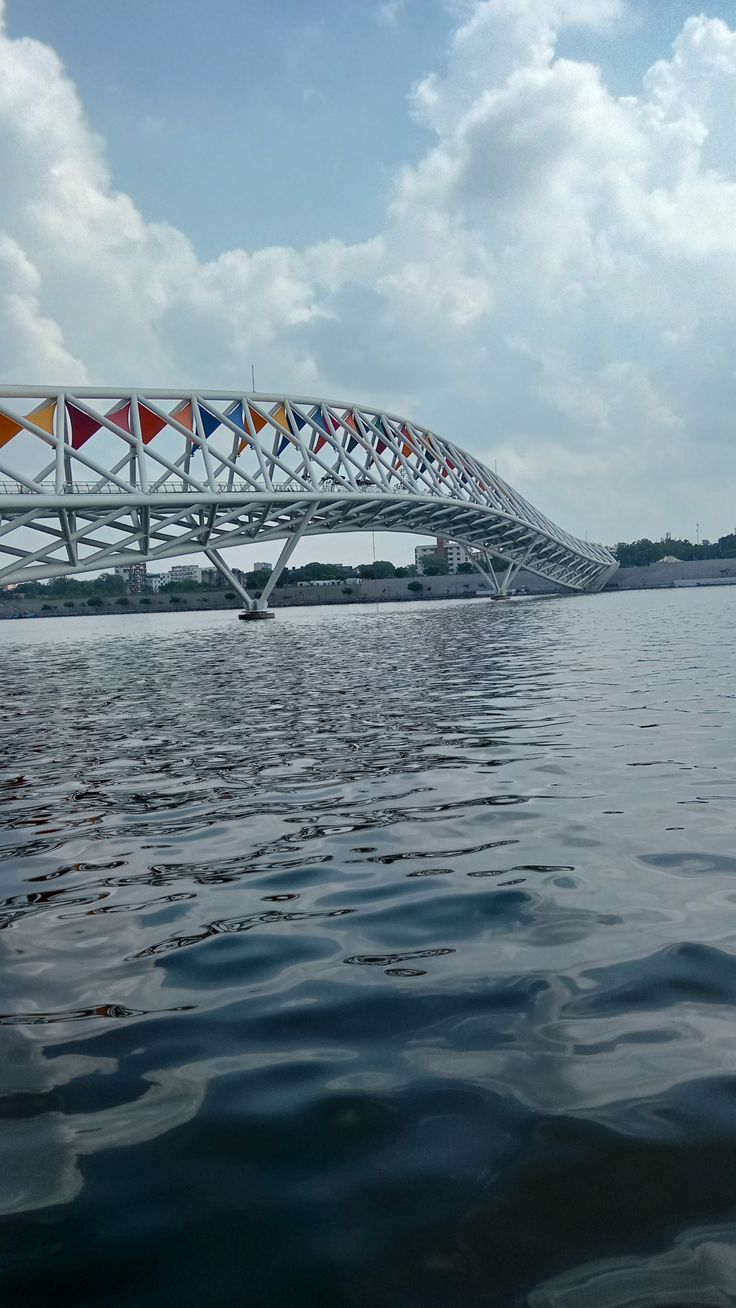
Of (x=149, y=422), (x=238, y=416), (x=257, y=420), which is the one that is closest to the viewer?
(x=149, y=422)

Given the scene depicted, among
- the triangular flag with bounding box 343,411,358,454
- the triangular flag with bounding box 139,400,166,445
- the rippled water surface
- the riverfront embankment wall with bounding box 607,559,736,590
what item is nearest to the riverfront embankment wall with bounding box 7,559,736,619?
the riverfront embankment wall with bounding box 607,559,736,590

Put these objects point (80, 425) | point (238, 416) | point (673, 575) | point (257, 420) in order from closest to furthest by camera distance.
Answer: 1. point (80, 425)
2. point (238, 416)
3. point (257, 420)
4. point (673, 575)

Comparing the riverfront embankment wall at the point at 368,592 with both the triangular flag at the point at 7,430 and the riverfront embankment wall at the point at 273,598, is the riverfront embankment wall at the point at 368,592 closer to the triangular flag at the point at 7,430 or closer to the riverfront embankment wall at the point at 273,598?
the riverfront embankment wall at the point at 273,598

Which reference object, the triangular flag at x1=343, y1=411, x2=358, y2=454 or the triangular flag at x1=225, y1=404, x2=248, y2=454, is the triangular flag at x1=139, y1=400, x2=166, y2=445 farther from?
the triangular flag at x1=343, y1=411, x2=358, y2=454

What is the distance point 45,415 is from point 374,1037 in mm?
47766

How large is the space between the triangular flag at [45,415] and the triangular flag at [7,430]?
250 cm

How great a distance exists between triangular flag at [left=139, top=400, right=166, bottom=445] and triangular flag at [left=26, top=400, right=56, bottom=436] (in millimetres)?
5433

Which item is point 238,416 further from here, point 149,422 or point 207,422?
point 149,422

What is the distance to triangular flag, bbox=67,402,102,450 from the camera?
46.8m

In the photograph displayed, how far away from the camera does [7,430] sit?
4256cm

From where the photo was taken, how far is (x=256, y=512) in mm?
56531

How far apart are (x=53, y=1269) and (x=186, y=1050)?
1.16m

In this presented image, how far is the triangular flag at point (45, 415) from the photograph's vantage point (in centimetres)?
4541

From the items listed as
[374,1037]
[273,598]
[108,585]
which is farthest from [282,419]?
[108,585]
